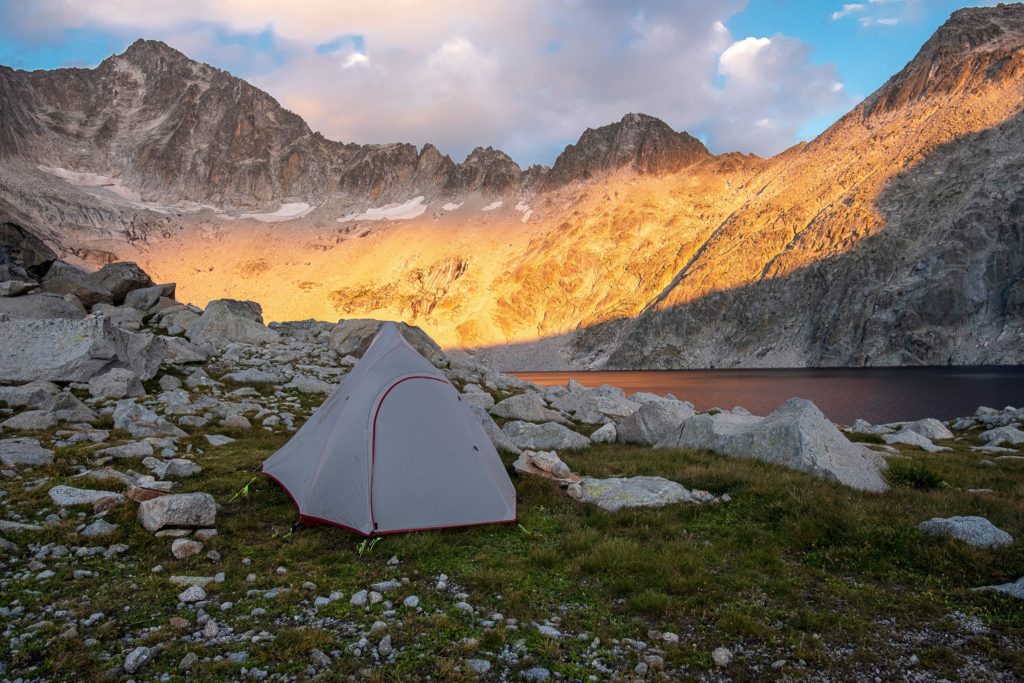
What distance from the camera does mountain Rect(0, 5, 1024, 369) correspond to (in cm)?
10519

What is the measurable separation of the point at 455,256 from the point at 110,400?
16299 cm

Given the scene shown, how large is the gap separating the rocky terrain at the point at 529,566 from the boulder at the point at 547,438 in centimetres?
90

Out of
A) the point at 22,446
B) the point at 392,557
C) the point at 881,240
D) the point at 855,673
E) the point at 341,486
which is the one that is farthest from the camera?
the point at 881,240

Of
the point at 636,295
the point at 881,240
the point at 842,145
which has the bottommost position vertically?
the point at 636,295

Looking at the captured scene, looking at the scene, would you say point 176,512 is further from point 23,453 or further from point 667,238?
point 667,238

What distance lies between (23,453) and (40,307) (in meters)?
15.2

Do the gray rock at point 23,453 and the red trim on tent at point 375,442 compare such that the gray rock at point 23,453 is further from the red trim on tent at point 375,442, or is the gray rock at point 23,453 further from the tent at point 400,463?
the red trim on tent at point 375,442

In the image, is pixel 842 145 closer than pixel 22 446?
No

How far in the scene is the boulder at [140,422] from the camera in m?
14.7

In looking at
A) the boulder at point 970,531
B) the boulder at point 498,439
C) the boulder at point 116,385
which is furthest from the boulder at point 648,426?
the boulder at point 116,385

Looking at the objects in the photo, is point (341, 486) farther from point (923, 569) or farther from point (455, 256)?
point (455, 256)

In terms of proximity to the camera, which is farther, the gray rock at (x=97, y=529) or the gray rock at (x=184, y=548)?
the gray rock at (x=97, y=529)

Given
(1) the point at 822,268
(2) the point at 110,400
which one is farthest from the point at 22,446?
(1) the point at 822,268

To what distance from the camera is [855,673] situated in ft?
17.7
